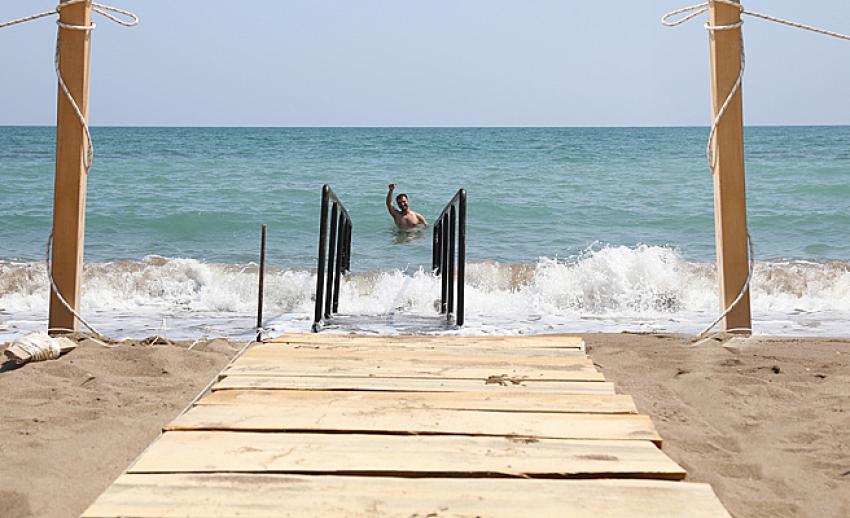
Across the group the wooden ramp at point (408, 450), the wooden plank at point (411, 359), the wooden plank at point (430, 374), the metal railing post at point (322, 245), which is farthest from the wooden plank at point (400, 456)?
the metal railing post at point (322, 245)

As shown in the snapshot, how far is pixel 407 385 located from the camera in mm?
2625

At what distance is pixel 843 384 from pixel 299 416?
2683 millimetres

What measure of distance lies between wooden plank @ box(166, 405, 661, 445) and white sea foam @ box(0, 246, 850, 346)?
3911 mm

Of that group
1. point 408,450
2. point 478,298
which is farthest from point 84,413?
point 478,298

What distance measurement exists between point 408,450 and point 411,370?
2.95ft

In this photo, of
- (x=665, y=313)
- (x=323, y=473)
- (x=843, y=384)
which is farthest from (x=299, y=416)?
(x=665, y=313)

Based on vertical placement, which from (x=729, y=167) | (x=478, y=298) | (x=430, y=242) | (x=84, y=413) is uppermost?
(x=729, y=167)

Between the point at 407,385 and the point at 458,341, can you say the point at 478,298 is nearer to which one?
the point at 458,341

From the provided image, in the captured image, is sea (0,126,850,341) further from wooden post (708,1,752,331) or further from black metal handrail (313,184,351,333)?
wooden post (708,1,752,331)

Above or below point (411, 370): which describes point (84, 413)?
below

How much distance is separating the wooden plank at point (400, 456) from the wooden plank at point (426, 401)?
28cm

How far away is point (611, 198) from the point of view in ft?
56.1

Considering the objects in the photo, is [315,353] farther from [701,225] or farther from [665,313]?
[701,225]

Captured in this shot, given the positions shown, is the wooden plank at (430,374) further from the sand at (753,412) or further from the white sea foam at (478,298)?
the white sea foam at (478,298)
